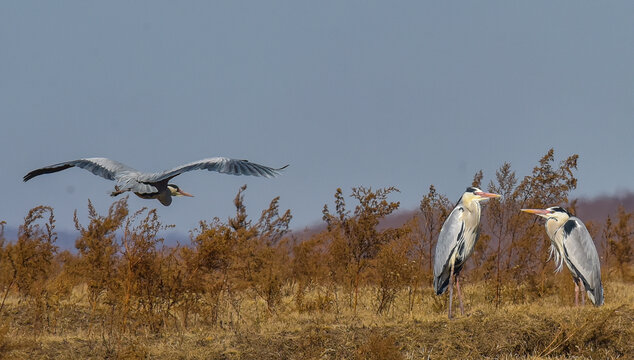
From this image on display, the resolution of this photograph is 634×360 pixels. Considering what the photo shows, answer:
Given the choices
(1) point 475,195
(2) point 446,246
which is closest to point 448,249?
(2) point 446,246

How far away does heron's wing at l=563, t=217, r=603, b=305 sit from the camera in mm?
9453

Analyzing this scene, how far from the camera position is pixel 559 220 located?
10.1 meters

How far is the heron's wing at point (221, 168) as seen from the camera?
6.32m

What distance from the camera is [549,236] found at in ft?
33.4

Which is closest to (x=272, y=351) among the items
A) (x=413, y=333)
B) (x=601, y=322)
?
(x=413, y=333)

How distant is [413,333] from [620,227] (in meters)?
11.4

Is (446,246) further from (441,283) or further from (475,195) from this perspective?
(475,195)

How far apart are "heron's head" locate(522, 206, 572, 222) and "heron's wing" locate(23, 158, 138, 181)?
19.8ft

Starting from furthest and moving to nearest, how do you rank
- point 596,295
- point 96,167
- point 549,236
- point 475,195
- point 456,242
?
point 549,236 → point 596,295 → point 475,195 → point 456,242 → point 96,167

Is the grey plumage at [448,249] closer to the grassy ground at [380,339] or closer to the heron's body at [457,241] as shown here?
the heron's body at [457,241]

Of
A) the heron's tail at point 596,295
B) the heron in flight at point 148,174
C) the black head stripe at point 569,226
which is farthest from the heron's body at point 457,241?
the heron in flight at point 148,174

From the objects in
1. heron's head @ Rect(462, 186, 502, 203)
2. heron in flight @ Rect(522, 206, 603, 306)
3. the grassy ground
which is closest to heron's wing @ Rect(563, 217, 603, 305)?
heron in flight @ Rect(522, 206, 603, 306)

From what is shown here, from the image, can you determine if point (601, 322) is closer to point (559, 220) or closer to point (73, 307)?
point (559, 220)

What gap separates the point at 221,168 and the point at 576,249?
18.9ft
